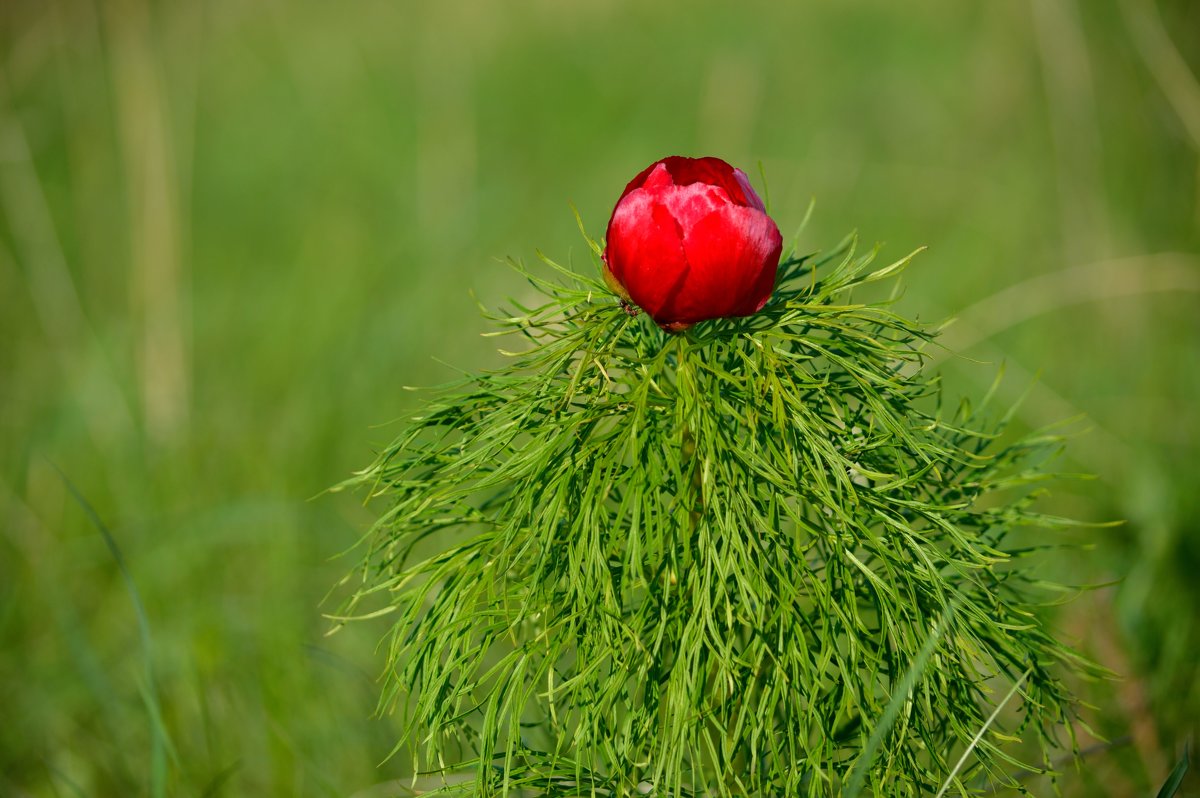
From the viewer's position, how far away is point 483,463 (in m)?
0.88

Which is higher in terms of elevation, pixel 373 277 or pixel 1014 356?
pixel 373 277

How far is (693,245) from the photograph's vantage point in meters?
0.79

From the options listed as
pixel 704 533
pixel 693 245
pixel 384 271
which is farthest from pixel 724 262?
pixel 384 271

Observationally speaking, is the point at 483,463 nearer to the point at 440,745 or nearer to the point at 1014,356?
the point at 440,745

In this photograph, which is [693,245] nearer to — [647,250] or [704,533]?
[647,250]

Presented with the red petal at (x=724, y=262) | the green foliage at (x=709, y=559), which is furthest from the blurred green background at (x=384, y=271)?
the red petal at (x=724, y=262)

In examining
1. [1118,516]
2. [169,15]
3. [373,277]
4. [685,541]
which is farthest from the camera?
[169,15]

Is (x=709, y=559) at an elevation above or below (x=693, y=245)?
below

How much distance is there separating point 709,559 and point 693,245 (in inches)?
9.8

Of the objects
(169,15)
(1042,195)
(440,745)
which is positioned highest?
(169,15)

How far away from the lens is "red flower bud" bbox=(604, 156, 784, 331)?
2.58ft

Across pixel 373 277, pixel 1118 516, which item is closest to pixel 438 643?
pixel 1118 516

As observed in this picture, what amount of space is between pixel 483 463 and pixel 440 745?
246mm

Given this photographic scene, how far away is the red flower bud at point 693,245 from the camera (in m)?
0.79
